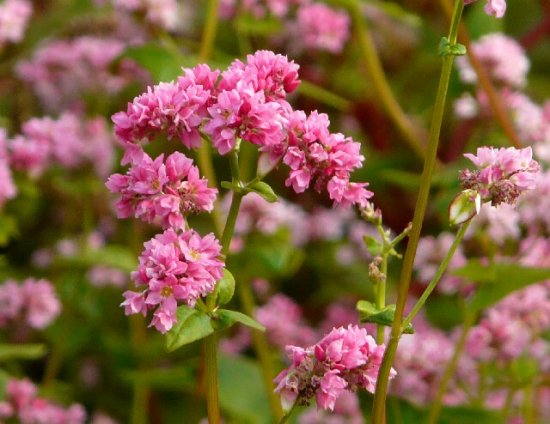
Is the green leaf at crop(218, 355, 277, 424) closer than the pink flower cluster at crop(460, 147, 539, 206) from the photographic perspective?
No

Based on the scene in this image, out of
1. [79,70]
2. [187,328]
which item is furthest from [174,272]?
[79,70]

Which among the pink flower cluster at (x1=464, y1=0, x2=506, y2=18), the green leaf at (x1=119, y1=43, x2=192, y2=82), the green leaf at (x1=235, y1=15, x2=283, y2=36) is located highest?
the green leaf at (x1=235, y1=15, x2=283, y2=36)

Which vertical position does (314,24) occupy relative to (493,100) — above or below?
above

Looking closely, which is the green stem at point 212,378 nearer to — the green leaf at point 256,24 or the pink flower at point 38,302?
the pink flower at point 38,302

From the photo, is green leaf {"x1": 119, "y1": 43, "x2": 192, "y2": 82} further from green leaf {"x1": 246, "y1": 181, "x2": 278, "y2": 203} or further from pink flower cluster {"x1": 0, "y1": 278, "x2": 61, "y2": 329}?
green leaf {"x1": 246, "y1": 181, "x2": 278, "y2": 203}

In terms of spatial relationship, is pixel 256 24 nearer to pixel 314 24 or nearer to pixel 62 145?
pixel 314 24

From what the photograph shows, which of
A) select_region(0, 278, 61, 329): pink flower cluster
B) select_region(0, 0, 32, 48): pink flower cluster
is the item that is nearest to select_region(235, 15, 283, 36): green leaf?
select_region(0, 0, 32, 48): pink flower cluster

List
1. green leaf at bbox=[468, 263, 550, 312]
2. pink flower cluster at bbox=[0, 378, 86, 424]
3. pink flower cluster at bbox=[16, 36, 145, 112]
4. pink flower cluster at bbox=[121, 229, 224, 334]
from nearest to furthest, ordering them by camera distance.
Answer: pink flower cluster at bbox=[121, 229, 224, 334], green leaf at bbox=[468, 263, 550, 312], pink flower cluster at bbox=[0, 378, 86, 424], pink flower cluster at bbox=[16, 36, 145, 112]
